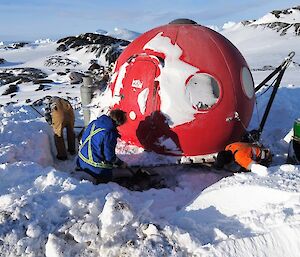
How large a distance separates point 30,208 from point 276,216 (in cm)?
211

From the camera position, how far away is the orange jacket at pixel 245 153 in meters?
5.33

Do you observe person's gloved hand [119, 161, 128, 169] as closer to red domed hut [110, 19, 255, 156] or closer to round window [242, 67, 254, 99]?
red domed hut [110, 19, 255, 156]

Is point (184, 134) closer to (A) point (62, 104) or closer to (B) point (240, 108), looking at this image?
(B) point (240, 108)

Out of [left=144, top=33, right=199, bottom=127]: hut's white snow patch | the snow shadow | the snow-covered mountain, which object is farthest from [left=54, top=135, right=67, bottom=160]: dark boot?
the snow-covered mountain

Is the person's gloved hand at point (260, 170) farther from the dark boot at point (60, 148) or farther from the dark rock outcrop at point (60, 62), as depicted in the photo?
the dark rock outcrop at point (60, 62)

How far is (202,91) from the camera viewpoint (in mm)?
5414

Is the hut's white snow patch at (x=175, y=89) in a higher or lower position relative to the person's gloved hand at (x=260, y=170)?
higher

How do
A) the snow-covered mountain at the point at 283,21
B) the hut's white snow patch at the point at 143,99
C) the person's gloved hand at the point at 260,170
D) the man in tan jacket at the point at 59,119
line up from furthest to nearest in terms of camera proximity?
the snow-covered mountain at the point at 283,21
the man in tan jacket at the point at 59,119
the hut's white snow patch at the point at 143,99
the person's gloved hand at the point at 260,170

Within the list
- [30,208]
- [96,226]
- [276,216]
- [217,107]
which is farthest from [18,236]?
[217,107]

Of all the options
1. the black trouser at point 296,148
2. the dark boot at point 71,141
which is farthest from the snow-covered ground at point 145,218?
the dark boot at point 71,141

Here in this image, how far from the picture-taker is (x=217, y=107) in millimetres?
5480

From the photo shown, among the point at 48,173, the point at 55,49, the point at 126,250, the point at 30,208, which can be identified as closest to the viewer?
the point at 126,250

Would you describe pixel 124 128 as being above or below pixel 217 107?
below

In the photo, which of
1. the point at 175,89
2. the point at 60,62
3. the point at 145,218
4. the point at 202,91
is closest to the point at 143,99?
the point at 175,89
